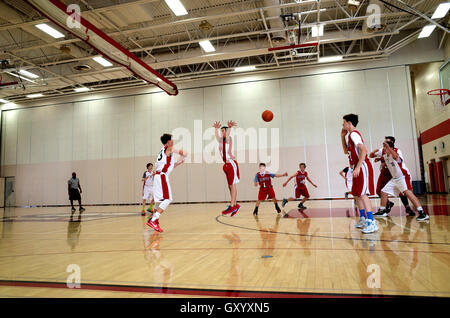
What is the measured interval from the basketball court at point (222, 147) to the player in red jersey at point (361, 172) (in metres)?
0.03

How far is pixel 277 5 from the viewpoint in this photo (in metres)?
10.9

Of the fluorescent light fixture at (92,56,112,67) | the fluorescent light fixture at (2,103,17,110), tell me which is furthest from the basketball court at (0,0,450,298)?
the fluorescent light fixture at (92,56,112,67)

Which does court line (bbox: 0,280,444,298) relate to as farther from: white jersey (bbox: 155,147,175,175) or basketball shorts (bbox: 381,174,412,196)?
basketball shorts (bbox: 381,174,412,196)

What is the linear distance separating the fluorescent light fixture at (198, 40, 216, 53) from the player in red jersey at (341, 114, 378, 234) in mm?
10023

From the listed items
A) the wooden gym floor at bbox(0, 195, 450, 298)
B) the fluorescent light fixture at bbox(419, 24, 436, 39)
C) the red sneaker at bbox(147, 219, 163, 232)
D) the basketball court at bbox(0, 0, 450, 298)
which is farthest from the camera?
the fluorescent light fixture at bbox(419, 24, 436, 39)

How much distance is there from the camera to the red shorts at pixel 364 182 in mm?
4641

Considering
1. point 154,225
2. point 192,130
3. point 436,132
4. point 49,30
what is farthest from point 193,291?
point 436,132

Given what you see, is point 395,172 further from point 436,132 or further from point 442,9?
point 436,132

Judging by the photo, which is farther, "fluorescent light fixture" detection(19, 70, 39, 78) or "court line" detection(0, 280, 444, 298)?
"fluorescent light fixture" detection(19, 70, 39, 78)

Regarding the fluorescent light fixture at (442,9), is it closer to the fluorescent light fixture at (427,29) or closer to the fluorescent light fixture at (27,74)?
the fluorescent light fixture at (427,29)

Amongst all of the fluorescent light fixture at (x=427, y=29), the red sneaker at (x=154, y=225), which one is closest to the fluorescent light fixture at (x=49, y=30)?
the red sneaker at (x=154, y=225)

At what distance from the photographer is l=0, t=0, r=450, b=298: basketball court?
2762 millimetres

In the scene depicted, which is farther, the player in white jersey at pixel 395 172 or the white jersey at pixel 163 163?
the player in white jersey at pixel 395 172
